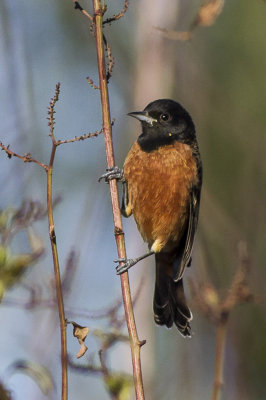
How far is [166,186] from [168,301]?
0.97 m

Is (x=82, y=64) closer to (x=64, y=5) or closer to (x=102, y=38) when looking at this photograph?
(x=64, y=5)

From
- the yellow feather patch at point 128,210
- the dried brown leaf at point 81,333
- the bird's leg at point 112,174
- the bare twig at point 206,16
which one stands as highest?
the bare twig at point 206,16

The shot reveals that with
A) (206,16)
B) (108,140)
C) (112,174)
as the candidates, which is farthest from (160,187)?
(108,140)

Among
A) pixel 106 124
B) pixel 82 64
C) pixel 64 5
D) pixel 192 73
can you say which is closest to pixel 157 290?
pixel 106 124

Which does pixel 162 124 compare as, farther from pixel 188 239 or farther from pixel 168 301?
pixel 168 301

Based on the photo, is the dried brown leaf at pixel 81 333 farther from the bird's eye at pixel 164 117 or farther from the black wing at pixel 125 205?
the bird's eye at pixel 164 117

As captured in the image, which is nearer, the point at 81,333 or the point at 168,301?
the point at 81,333

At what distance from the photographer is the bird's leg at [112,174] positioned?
297 centimetres

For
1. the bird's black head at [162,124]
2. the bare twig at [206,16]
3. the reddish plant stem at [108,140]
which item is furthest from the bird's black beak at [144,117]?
the reddish plant stem at [108,140]

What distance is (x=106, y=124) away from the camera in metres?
2.80

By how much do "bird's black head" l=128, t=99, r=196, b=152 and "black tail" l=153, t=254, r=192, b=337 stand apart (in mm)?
999

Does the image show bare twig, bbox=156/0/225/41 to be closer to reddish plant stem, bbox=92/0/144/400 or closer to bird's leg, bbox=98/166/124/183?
bird's leg, bbox=98/166/124/183

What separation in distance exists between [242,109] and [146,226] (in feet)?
14.4

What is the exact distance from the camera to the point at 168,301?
5.09m
